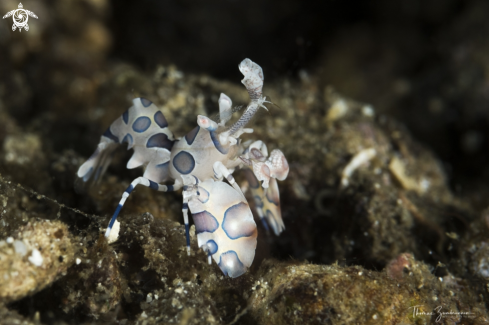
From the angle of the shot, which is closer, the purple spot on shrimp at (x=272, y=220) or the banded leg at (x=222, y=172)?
the banded leg at (x=222, y=172)

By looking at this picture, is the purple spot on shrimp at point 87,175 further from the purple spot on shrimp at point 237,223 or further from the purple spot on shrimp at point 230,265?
the purple spot on shrimp at point 230,265

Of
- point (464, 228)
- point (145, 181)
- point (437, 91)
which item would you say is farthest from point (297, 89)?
point (437, 91)

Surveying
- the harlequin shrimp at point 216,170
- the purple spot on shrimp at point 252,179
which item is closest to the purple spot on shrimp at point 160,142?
the harlequin shrimp at point 216,170

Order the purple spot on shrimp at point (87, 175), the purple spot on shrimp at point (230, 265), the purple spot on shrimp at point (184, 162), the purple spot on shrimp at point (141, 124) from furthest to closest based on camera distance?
the purple spot on shrimp at point (87, 175)
the purple spot on shrimp at point (141, 124)
the purple spot on shrimp at point (184, 162)
the purple spot on shrimp at point (230, 265)

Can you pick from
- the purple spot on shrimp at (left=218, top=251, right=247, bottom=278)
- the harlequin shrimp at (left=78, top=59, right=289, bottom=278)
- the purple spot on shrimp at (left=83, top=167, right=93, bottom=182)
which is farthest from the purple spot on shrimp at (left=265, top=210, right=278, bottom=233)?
the purple spot on shrimp at (left=83, top=167, right=93, bottom=182)

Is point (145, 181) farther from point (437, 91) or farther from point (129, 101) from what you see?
point (437, 91)

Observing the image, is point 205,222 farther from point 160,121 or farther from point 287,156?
point 287,156

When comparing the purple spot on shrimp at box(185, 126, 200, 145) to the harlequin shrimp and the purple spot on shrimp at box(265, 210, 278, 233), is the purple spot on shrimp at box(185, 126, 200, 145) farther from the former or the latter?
the purple spot on shrimp at box(265, 210, 278, 233)

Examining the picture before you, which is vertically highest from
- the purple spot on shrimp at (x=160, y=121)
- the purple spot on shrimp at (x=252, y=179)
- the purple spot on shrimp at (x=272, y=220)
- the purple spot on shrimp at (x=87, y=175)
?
the purple spot on shrimp at (x=252, y=179)
